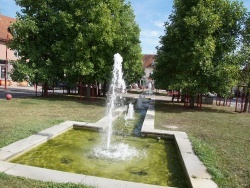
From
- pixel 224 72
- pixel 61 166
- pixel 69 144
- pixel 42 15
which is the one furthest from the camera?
pixel 42 15

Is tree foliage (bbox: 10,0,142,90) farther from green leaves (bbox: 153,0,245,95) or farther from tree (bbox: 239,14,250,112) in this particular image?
tree (bbox: 239,14,250,112)

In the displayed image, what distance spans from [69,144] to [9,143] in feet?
6.55

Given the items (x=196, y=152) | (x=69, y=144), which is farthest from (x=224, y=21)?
(x=69, y=144)

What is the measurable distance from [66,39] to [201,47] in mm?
10943

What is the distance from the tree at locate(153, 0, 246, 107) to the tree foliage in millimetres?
4767

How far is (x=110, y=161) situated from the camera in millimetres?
7641

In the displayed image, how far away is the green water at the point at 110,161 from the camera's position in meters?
6.73

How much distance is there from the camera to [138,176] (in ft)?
22.0

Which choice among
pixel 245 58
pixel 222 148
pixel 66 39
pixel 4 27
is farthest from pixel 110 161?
pixel 4 27

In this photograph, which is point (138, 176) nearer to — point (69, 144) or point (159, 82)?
point (69, 144)

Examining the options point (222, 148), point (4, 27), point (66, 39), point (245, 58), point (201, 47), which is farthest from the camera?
point (4, 27)

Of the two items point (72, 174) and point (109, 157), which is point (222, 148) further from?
point (72, 174)

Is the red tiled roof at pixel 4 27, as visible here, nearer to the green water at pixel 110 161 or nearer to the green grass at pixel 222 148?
the green grass at pixel 222 148

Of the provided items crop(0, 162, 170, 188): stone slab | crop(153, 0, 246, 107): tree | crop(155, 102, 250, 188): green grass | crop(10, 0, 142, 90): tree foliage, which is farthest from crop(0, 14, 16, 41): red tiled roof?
crop(0, 162, 170, 188): stone slab
